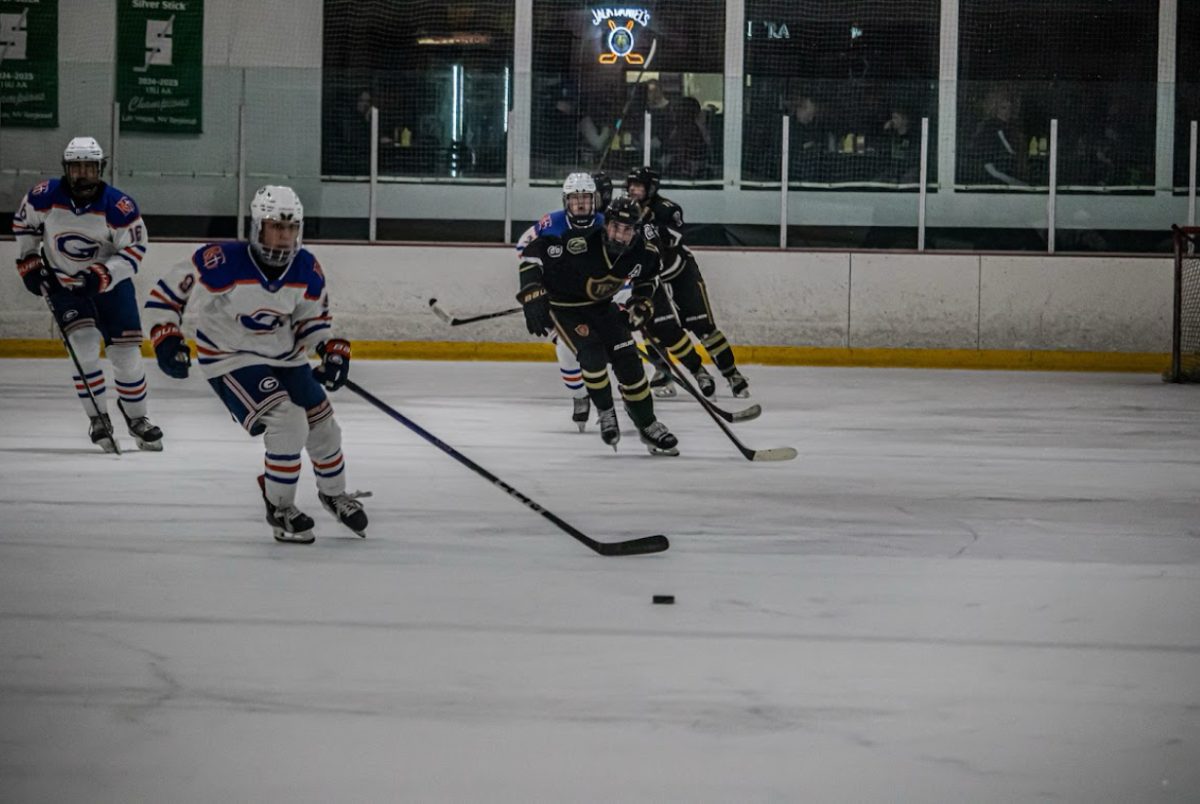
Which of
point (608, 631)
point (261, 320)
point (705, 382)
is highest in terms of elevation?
point (261, 320)

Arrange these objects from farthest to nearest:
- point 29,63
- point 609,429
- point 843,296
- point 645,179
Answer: point 29,63 < point 843,296 < point 645,179 < point 609,429

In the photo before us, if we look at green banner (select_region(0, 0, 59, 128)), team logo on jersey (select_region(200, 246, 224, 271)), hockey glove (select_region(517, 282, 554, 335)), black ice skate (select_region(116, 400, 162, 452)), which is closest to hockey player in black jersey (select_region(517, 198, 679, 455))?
hockey glove (select_region(517, 282, 554, 335))

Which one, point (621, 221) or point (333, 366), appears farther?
point (621, 221)

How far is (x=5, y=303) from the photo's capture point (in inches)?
463

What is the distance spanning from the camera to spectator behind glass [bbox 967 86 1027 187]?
1225 cm

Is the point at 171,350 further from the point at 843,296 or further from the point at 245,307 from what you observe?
the point at 843,296

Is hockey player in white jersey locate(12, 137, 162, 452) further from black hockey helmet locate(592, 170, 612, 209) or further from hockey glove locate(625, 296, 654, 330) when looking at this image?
black hockey helmet locate(592, 170, 612, 209)

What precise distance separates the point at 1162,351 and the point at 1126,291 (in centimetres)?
47

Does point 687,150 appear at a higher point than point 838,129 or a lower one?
lower

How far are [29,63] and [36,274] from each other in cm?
638

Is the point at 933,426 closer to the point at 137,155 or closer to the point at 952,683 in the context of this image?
the point at 952,683

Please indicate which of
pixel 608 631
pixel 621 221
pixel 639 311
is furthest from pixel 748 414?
pixel 608 631

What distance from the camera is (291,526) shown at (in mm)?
4766

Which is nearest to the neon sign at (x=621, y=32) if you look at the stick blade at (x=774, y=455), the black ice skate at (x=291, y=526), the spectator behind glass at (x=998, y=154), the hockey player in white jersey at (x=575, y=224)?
the spectator behind glass at (x=998, y=154)
